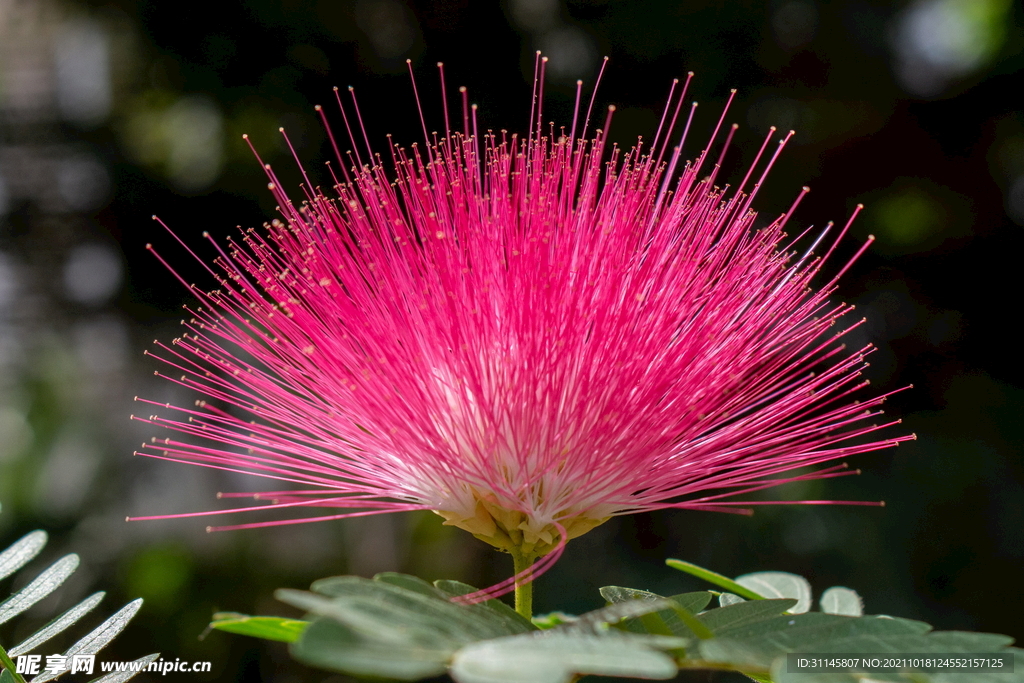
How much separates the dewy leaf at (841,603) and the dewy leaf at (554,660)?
1.95ft

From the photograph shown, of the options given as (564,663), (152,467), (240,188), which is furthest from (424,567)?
(564,663)

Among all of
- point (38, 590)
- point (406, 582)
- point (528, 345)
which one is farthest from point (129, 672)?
point (528, 345)

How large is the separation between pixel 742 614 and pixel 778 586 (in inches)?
14.9

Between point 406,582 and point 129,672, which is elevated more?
point 406,582

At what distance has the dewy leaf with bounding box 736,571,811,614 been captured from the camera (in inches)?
38.8

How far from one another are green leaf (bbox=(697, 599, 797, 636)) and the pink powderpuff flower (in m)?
0.14

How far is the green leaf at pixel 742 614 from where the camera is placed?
2.15 feet

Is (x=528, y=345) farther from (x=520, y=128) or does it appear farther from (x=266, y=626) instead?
(x=520, y=128)

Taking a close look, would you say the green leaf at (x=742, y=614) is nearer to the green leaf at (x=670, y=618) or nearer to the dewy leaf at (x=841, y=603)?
the green leaf at (x=670, y=618)

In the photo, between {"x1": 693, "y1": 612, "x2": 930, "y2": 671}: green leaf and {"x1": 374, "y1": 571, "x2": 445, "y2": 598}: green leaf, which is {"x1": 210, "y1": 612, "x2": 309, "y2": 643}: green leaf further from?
{"x1": 693, "y1": 612, "x2": 930, "y2": 671}: green leaf

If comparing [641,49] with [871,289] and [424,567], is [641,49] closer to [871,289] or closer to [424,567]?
[871,289]

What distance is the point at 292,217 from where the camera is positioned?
0.85 metres

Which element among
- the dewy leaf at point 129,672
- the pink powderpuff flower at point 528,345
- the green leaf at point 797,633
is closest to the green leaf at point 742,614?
the green leaf at point 797,633

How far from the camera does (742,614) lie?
2.20 feet
